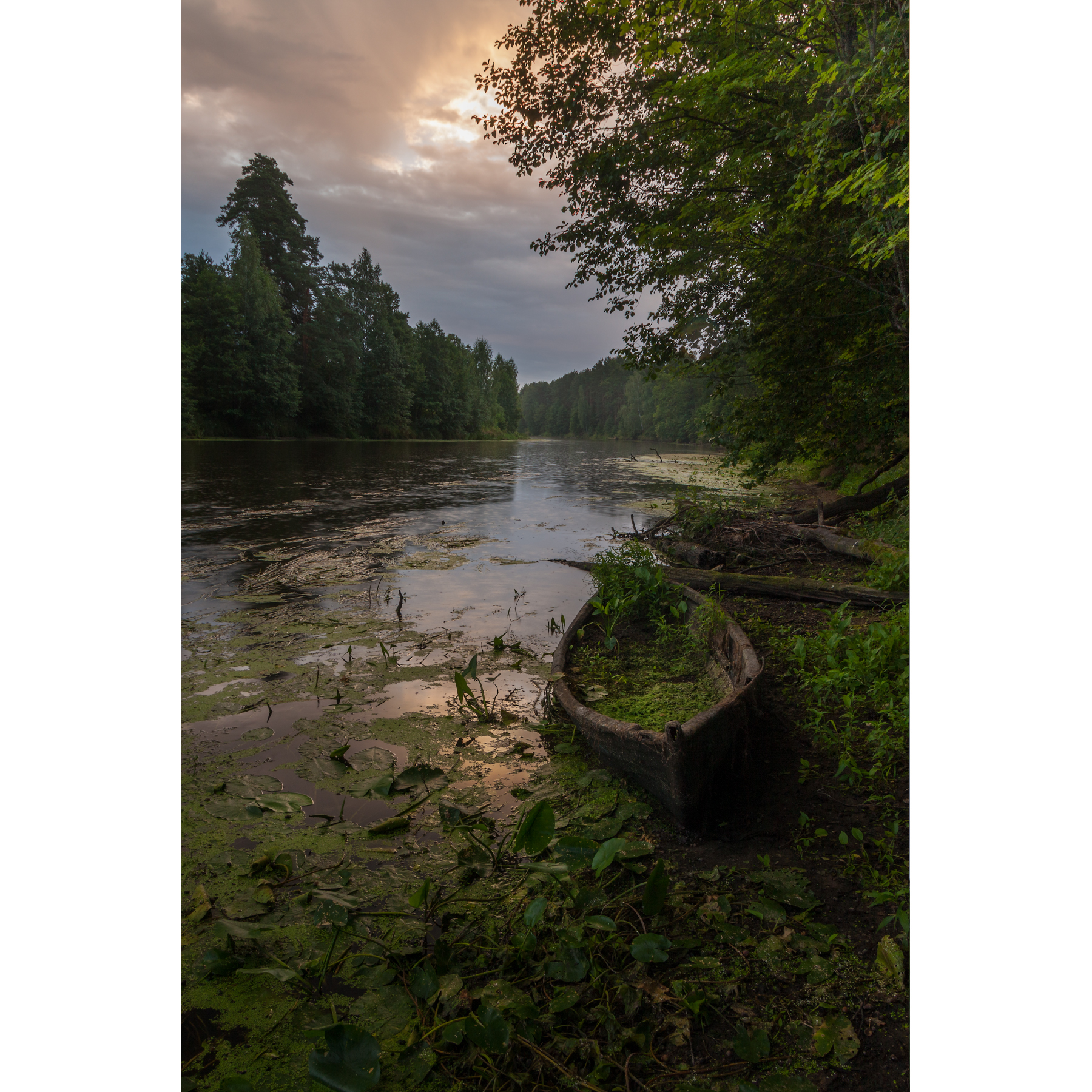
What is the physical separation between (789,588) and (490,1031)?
3867 millimetres

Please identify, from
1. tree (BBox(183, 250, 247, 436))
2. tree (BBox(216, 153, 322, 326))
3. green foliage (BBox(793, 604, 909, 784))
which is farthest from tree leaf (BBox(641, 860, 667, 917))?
tree (BBox(216, 153, 322, 326))

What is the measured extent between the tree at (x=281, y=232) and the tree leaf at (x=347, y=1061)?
91.0ft

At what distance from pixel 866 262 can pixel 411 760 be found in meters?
3.89

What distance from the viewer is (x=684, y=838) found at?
191 cm

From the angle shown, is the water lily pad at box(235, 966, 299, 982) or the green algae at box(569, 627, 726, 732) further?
the green algae at box(569, 627, 726, 732)

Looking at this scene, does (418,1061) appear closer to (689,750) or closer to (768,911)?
(768,911)

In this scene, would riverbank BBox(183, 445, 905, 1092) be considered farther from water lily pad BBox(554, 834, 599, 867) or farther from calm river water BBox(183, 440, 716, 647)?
calm river water BBox(183, 440, 716, 647)

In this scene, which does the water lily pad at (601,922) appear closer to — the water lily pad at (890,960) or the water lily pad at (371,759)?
the water lily pad at (890,960)

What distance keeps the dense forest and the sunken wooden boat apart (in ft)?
70.4

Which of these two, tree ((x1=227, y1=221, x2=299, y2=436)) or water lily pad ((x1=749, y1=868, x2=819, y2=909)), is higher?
tree ((x1=227, y1=221, x2=299, y2=436))

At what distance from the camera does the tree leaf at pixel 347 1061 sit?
1.02 metres

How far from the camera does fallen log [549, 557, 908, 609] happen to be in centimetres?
390

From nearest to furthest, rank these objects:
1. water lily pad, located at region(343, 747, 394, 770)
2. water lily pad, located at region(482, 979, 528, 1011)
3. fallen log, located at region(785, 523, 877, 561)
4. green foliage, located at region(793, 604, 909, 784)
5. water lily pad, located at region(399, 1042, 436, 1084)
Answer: water lily pad, located at region(399, 1042, 436, 1084) < water lily pad, located at region(482, 979, 528, 1011) < green foliage, located at region(793, 604, 909, 784) < water lily pad, located at region(343, 747, 394, 770) < fallen log, located at region(785, 523, 877, 561)
